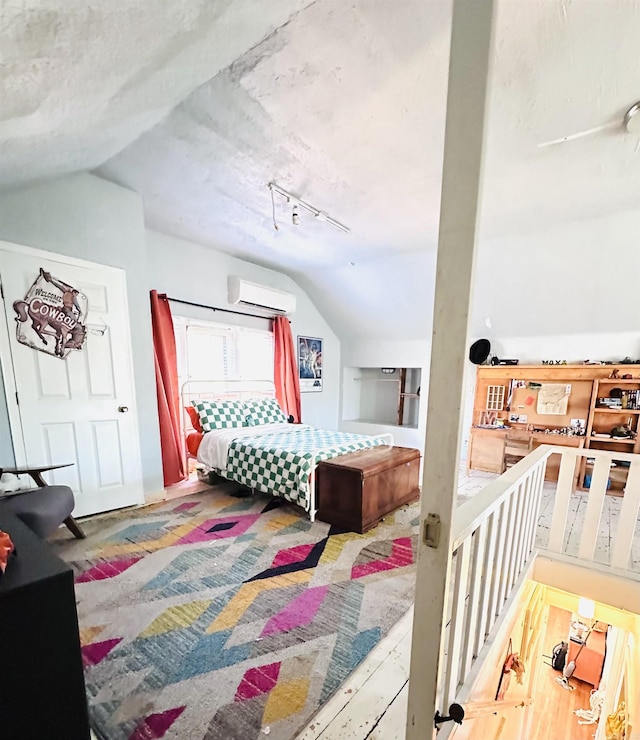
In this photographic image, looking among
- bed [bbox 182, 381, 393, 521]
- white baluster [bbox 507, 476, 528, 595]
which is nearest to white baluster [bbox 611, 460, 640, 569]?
white baluster [bbox 507, 476, 528, 595]

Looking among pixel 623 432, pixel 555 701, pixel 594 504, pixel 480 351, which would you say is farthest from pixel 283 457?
pixel 555 701

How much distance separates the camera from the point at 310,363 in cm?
533

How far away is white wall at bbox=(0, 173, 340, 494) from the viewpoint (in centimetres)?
221

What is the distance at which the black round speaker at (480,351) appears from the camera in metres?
4.21

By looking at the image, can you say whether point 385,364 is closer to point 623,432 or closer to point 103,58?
point 623,432

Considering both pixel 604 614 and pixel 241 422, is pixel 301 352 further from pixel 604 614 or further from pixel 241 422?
pixel 604 614

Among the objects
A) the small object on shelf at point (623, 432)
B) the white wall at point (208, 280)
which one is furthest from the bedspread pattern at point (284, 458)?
the small object on shelf at point (623, 432)

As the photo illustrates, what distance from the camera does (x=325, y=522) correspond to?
101 inches

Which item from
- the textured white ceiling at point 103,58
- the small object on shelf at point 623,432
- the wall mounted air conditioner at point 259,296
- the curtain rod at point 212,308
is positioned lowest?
the small object on shelf at point 623,432

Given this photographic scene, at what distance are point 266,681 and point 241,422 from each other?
2592mm

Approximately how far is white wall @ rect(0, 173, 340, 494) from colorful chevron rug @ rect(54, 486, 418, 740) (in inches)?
37.3

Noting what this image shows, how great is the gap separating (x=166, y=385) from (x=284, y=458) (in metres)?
1.62

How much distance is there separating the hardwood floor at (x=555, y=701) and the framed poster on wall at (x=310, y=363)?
3.94 m

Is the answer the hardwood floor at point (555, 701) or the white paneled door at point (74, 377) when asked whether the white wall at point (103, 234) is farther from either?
the hardwood floor at point (555, 701)
